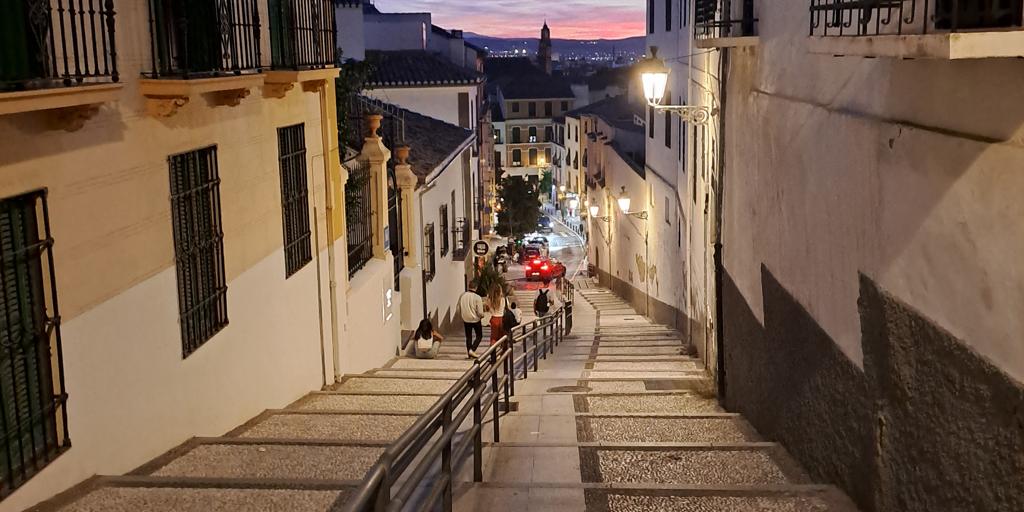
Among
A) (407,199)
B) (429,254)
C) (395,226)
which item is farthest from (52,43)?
(429,254)

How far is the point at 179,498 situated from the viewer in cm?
546

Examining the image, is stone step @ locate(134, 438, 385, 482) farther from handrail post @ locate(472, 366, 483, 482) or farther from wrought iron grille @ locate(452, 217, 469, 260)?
wrought iron grille @ locate(452, 217, 469, 260)

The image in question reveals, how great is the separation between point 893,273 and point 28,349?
4.58 meters

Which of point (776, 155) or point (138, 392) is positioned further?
point (776, 155)

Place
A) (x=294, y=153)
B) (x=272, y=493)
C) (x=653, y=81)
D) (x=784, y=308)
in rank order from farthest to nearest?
(x=653, y=81), (x=294, y=153), (x=784, y=308), (x=272, y=493)

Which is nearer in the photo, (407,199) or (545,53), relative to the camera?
(407,199)

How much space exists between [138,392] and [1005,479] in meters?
5.05

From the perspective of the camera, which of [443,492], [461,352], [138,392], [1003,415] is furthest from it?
[461,352]

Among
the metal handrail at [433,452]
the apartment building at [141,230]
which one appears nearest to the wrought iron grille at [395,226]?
the apartment building at [141,230]

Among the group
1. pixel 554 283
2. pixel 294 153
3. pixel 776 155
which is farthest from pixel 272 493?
pixel 554 283

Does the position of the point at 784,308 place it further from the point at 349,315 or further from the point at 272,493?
the point at 349,315

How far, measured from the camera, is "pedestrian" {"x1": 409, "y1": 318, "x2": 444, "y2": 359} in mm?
16047

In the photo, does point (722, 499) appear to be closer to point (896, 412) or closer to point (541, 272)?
Answer: point (896, 412)

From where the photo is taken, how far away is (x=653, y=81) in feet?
40.0
